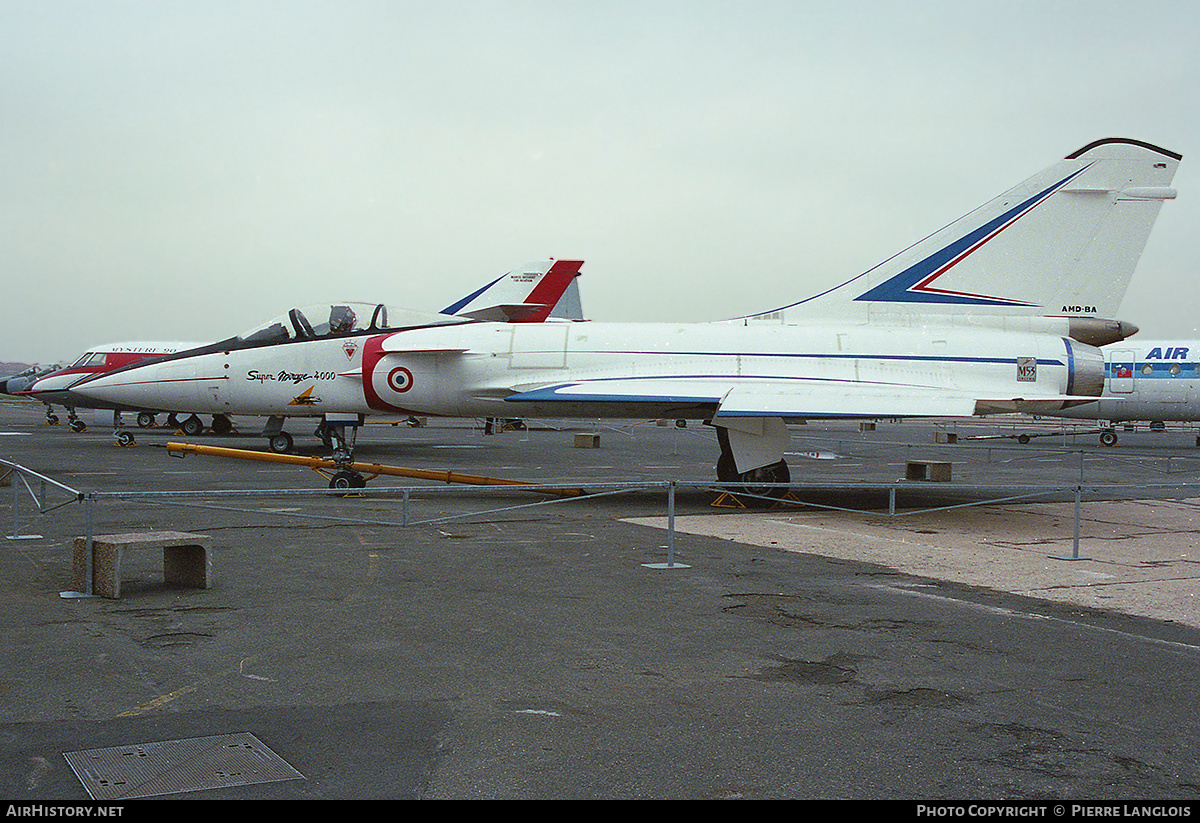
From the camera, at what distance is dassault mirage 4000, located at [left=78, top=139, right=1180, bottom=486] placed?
49.2 ft

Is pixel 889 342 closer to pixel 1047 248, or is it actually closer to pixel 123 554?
pixel 1047 248

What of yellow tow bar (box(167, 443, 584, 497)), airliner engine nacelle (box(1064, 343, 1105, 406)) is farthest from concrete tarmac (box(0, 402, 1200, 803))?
airliner engine nacelle (box(1064, 343, 1105, 406))

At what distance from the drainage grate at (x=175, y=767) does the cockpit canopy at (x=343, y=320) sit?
12921mm

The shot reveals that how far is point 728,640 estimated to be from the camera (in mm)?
6742

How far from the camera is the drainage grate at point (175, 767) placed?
13.2 ft

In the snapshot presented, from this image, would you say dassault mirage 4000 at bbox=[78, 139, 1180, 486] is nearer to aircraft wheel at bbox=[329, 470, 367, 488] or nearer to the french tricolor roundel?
the french tricolor roundel

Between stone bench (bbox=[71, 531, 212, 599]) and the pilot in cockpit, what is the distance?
350 inches

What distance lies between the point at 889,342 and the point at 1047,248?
9.92ft

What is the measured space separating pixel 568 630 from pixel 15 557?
6138 mm

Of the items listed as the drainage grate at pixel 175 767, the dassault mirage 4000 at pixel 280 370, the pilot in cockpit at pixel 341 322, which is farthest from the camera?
the pilot in cockpit at pixel 341 322

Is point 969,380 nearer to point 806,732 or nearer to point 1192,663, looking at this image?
point 1192,663

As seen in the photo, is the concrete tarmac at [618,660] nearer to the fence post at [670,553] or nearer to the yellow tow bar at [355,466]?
the fence post at [670,553]

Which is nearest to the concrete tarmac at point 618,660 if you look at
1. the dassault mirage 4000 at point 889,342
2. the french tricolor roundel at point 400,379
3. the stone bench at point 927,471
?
the dassault mirage 4000 at point 889,342
